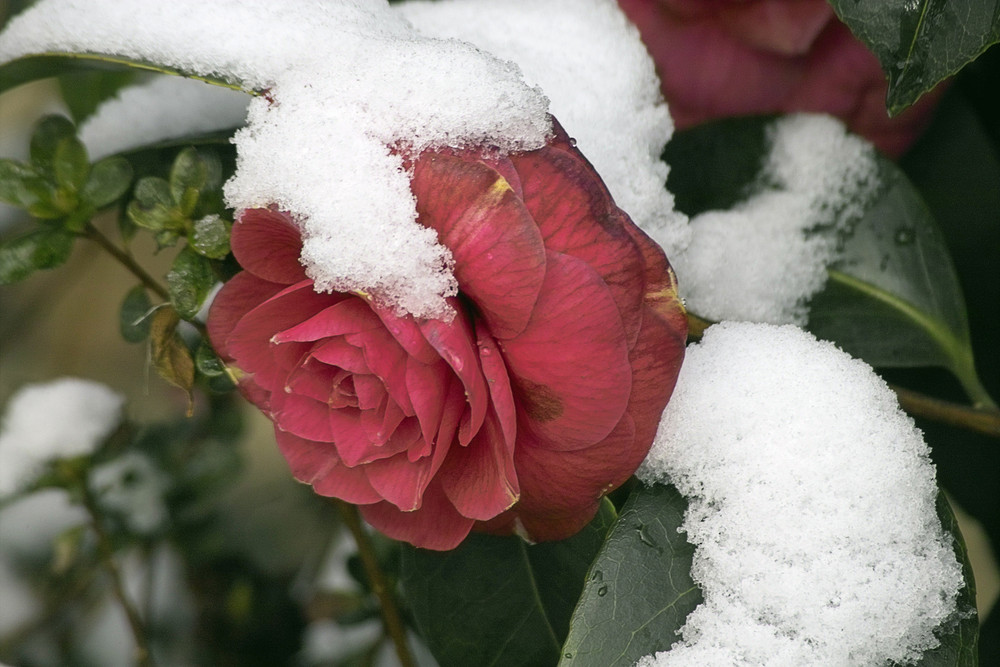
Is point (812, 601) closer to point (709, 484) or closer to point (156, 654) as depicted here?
point (709, 484)

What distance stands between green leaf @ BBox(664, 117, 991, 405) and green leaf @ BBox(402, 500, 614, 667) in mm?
281

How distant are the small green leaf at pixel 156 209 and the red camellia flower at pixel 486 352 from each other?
67mm

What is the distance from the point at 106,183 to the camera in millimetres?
575

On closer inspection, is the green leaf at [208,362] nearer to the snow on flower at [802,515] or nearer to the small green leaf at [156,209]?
the small green leaf at [156,209]

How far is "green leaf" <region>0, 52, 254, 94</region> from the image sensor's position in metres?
0.52

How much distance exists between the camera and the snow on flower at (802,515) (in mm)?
445

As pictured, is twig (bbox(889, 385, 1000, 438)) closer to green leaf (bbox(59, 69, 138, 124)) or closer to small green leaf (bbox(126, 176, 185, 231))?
small green leaf (bbox(126, 176, 185, 231))

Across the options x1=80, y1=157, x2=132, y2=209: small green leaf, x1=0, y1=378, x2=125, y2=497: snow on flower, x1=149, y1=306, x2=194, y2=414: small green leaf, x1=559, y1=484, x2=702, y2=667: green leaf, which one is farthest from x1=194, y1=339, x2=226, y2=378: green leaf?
x1=0, y1=378, x2=125, y2=497: snow on flower

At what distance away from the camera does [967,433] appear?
0.77 meters

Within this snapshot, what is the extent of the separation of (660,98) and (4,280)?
0.46 meters

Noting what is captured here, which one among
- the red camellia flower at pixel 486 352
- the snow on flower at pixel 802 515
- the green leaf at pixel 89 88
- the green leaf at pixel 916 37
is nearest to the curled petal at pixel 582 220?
the red camellia flower at pixel 486 352

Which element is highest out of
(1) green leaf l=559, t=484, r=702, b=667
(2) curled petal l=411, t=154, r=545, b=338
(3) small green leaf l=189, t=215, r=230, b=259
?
(2) curled petal l=411, t=154, r=545, b=338

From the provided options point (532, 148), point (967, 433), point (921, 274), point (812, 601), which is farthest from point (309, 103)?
point (967, 433)

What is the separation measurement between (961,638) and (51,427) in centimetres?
77
